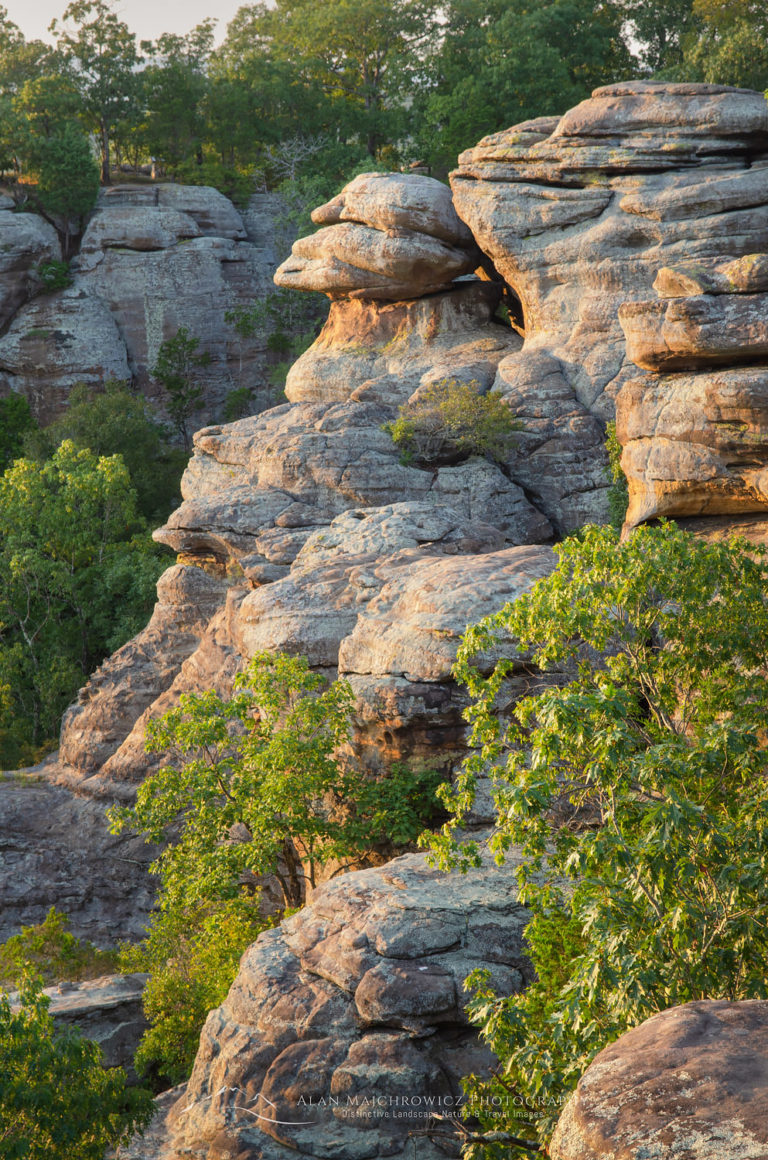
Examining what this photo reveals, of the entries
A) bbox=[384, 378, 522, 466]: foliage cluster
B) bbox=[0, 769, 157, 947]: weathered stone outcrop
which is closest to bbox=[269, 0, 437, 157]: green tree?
bbox=[384, 378, 522, 466]: foliage cluster

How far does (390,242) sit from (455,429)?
9445 mm

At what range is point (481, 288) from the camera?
37781 millimetres

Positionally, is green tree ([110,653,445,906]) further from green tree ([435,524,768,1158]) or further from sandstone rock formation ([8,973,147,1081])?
green tree ([435,524,768,1158])

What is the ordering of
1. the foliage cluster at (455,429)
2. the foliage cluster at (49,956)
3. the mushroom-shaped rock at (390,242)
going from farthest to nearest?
the mushroom-shaped rock at (390,242) → the foliage cluster at (455,429) → the foliage cluster at (49,956)

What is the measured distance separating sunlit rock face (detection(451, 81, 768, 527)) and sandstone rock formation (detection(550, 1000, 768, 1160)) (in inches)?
995

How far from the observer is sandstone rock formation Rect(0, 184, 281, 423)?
48.0 meters

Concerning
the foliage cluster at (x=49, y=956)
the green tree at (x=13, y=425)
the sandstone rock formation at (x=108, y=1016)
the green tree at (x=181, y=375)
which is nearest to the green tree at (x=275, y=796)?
the sandstone rock formation at (x=108, y=1016)

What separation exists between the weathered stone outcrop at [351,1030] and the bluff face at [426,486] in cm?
3

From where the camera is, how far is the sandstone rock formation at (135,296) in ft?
157

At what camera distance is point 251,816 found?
1628 centimetres

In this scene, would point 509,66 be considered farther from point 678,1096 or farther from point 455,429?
point 678,1096

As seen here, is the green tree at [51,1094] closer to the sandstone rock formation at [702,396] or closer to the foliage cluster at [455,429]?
the sandstone rock formation at [702,396]

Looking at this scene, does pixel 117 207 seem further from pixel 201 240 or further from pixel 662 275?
pixel 662 275

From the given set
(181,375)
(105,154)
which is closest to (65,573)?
(181,375)
